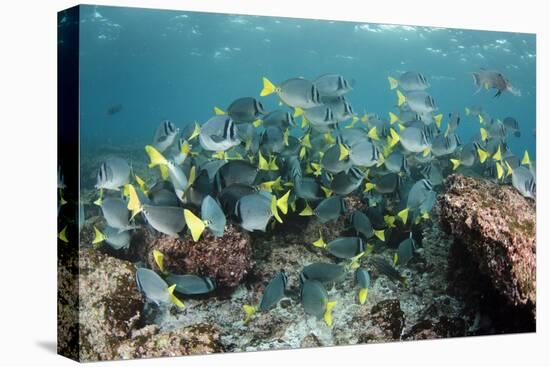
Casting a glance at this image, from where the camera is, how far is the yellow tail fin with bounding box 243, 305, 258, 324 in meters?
5.62

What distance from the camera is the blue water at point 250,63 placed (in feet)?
17.0

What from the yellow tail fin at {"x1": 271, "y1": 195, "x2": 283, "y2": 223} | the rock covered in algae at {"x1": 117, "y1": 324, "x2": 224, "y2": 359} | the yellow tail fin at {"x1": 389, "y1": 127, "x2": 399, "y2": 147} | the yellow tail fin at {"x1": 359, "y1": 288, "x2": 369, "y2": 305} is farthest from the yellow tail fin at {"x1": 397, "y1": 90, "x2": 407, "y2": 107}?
the rock covered in algae at {"x1": 117, "y1": 324, "x2": 224, "y2": 359}

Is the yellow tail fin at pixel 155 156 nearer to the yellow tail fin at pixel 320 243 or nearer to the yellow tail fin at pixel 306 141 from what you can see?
the yellow tail fin at pixel 306 141

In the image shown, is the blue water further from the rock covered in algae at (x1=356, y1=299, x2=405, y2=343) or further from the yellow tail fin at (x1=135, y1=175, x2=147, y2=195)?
the rock covered in algae at (x1=356, y1=299, x2=405, y2=343)

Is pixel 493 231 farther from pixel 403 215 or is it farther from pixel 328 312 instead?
pixel 328 312

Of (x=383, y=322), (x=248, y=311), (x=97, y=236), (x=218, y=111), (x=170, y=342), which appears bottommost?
(x=383, y=322)

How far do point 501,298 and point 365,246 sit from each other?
1.42 m

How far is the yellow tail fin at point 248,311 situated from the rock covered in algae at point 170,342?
0.91ft

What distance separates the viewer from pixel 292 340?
19.0 ft

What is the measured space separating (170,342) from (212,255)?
0.74 meters

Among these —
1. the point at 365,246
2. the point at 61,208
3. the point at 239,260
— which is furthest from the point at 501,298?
the point at 61,208

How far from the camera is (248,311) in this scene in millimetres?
5629

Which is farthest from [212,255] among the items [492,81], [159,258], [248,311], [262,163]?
[492,81]

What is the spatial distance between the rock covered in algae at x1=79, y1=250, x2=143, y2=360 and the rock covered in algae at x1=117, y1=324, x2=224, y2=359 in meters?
0.10
